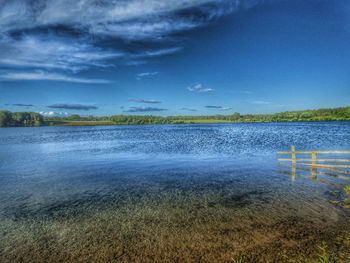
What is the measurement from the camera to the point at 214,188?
1579 centimetres

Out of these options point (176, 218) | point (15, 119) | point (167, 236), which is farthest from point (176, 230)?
point (15, 119)

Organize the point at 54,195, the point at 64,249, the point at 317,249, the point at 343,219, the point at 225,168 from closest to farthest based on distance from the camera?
the point at 317,249, the point at 64,249, the point at 343,219, the point at 54,195, the point at 225,168

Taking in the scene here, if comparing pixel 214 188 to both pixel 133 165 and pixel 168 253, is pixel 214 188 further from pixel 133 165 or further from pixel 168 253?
pixel 133 165

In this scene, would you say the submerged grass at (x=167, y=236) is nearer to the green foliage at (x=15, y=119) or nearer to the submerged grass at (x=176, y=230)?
the submerged grass at (x=176, y=230)

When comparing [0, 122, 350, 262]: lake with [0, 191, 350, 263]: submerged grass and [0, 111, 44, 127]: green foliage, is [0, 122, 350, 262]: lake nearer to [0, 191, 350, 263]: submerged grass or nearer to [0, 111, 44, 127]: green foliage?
[0, 191, 350, 263]: submerged grass

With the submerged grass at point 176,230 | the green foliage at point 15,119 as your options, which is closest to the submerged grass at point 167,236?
the submerged grass at point 176,230

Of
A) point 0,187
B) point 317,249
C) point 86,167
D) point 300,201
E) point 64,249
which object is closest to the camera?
point 317,249

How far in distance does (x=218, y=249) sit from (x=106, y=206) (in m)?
7.18

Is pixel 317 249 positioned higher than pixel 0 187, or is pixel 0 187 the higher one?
pixel 317 249

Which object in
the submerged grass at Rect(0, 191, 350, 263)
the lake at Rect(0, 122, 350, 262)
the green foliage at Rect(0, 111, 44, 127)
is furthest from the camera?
the green foliage at Rect(0, 111, 44, 127)

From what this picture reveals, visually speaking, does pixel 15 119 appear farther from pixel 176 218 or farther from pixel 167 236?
pixel 167 236

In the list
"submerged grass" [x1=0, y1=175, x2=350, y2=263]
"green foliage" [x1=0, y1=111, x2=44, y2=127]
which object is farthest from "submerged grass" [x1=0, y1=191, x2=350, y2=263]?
"green foliage" [x1=0, y1=111, x2=44, y2=127]

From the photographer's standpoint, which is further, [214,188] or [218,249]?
[214,188]

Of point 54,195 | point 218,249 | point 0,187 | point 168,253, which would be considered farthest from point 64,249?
point 0,187
